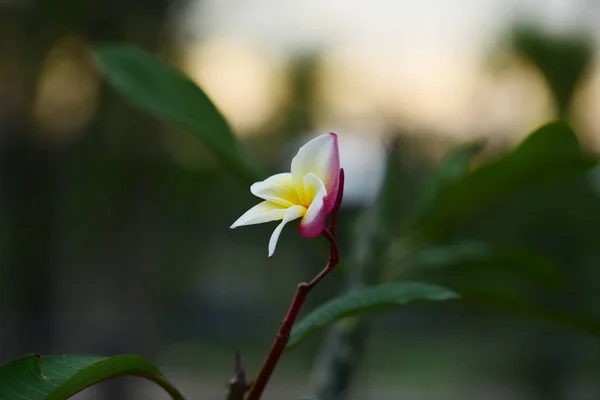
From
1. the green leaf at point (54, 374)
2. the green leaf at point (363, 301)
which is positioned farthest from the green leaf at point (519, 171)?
the green leaf at point (54, 374)

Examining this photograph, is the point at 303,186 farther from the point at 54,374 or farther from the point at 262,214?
the point at 54,374

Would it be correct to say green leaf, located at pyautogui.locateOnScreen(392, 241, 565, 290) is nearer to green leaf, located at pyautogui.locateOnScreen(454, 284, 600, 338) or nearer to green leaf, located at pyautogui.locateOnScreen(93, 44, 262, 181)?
green leaf, located at pyautogui.locateOnScreen(454, 284, 600, 338)

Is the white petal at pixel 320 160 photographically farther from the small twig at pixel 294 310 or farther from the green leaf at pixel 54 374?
the green leaf at pixel 54 374

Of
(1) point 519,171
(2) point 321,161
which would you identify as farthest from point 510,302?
(2) point 321,161

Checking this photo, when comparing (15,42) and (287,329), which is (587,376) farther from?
(287,329)

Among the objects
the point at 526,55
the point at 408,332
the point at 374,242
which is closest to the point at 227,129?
the point at 374,242

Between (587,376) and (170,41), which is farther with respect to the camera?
(587,376)
